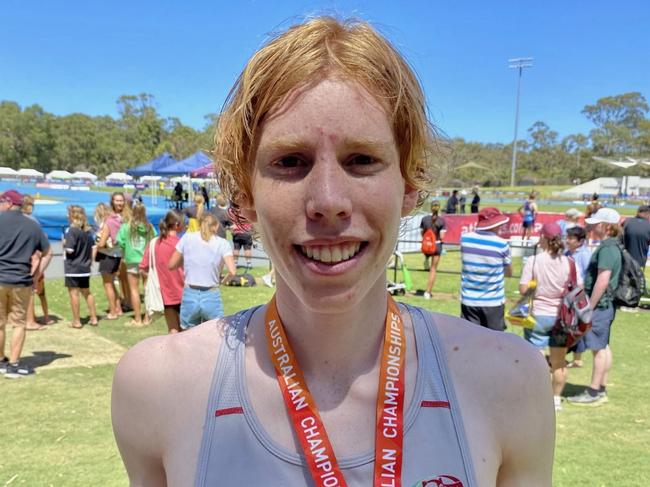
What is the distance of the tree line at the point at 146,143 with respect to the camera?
265ft

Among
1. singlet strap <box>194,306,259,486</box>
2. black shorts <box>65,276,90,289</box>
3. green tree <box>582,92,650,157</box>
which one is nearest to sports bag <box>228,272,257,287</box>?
black shorts <box>65,276,90,289</box>

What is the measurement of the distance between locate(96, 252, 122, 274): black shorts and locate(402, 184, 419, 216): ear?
833 cm

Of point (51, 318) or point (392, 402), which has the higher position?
point (392, 402)

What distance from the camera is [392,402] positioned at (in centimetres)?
124

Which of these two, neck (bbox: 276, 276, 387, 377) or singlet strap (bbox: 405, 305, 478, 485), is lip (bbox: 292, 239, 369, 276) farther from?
singlet strap (bbox: 405, 305, 478, 485)

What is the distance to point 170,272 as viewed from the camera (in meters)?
6.80

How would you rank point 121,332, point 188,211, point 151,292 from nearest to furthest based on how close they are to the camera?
point 151,292 → point 121,332 → point 188,211

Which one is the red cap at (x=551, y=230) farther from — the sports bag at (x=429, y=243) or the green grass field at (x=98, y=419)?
the sports bag at (x=429, y=243)

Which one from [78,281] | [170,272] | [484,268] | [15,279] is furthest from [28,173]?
[484,268]

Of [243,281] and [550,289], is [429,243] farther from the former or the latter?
[550,289]

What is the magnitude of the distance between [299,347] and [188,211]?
11846 millimetres

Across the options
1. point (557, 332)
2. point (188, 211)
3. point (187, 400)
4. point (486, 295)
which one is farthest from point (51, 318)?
point (187, 400)

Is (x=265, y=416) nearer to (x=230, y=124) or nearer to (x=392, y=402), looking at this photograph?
(x=392, y=402)

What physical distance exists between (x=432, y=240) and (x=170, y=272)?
6139 mm
